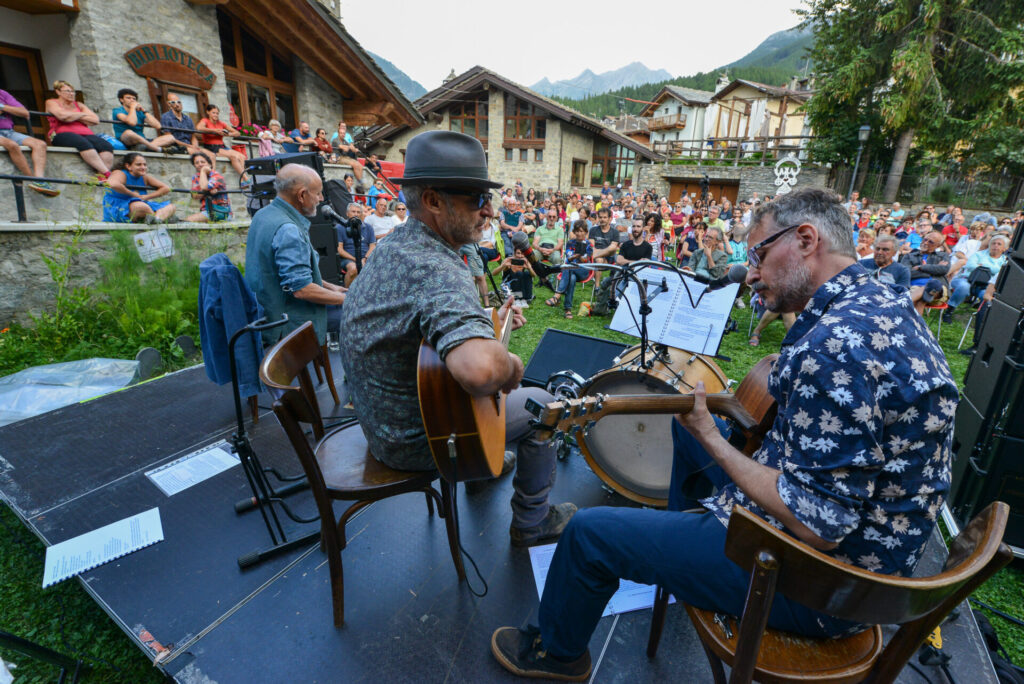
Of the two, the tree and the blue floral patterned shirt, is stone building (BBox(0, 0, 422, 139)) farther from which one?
the tree

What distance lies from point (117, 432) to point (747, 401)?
389 cm

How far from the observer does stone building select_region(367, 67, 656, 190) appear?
21203mm

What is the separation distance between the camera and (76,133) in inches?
245

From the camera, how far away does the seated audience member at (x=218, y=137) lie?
821cm

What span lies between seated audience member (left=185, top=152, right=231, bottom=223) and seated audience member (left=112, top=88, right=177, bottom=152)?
0.58 meters

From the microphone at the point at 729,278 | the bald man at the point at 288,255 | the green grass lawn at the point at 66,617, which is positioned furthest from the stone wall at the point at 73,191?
the microphone at the point at 729,278

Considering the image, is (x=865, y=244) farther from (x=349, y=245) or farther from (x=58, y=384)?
(x=58, y=384)

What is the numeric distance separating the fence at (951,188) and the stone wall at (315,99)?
1976cm

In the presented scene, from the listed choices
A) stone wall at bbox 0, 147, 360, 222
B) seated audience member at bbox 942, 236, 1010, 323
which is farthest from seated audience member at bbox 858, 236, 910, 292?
stone wall at bbox 0, 147, 360, 222

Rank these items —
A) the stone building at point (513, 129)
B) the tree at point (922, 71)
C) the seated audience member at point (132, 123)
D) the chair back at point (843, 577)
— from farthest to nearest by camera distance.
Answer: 1. the stone building at point (513, 129)
2. the tree at point (922, 71)
3. the seated audience member at point (132, 123)
4. the chair back at point (843, 577)

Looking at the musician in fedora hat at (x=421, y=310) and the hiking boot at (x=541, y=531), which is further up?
the musician in fedora hat at (x=421, y=310)

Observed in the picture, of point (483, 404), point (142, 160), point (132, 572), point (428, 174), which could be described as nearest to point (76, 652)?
point (132, 572)

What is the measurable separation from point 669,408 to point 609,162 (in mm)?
27488

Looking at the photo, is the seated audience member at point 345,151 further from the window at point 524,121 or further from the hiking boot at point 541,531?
the window at point 524,121
